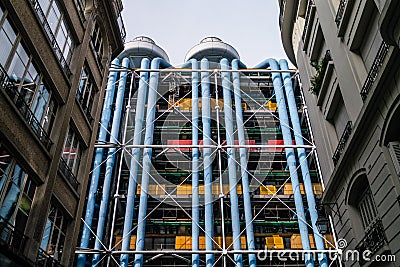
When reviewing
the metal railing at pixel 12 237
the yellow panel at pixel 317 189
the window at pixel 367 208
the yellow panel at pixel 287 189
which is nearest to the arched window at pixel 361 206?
the window at pixel 367 208

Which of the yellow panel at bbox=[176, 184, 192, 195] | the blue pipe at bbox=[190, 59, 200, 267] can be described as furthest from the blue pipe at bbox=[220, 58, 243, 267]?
the yellow panel at bbox=[176, 184, 192, 195]

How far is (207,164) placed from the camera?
62.5ft

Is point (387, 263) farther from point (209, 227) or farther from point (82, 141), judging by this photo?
point (209, 227)

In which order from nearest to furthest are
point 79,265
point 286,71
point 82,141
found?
point 82,141
point 79,265
point 286,71

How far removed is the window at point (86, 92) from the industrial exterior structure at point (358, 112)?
743 cm

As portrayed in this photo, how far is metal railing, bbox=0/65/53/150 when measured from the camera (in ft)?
25.0

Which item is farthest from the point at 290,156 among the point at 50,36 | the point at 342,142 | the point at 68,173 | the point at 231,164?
the point at 50,36

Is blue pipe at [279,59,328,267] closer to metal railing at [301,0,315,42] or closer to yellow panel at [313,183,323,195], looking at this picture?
yellow panel at [313,183,323,195]

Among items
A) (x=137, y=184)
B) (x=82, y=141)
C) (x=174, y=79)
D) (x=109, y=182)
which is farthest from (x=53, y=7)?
(x=174, y=79)

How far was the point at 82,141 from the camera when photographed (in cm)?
1214

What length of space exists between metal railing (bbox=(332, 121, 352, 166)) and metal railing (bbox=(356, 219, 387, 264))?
2234mm

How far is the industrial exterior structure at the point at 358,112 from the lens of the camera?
6957mm

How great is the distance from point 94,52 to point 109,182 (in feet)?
22.7

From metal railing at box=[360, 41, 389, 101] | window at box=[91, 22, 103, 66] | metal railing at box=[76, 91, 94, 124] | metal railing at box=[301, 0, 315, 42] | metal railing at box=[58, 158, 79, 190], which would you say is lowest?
metal railing at box=[58, 158, 79, 190]
